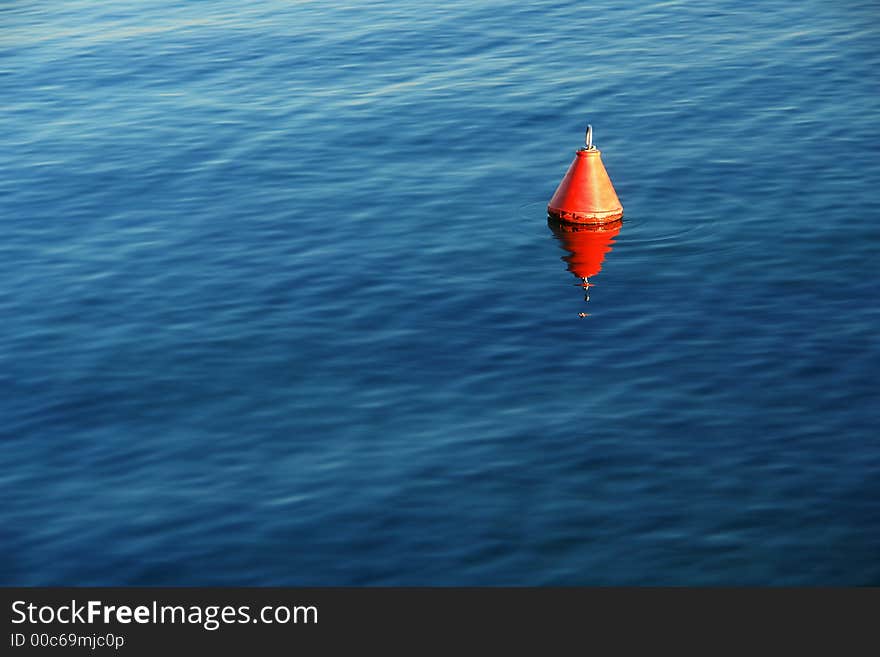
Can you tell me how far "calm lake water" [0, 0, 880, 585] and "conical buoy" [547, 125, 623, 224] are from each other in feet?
1.58

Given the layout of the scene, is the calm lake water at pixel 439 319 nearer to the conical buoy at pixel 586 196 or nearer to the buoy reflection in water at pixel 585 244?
the buoy reflection in water at pixel 585 244

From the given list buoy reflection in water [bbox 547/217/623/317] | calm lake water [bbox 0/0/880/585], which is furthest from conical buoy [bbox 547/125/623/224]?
calm lake water [bbox 0/0/880/585]

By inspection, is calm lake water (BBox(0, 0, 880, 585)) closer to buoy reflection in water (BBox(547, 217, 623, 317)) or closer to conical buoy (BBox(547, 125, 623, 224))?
buoy reflection in water (BBox(547, 217, 623, 317))

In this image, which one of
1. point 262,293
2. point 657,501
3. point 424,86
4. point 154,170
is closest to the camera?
point 657,501

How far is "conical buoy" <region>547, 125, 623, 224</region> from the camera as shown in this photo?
71.2 feet

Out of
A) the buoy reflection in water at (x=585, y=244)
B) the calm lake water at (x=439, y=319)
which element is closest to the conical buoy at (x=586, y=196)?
the buoy reflection in water at (x=585, y=244)

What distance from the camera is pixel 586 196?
2202cm

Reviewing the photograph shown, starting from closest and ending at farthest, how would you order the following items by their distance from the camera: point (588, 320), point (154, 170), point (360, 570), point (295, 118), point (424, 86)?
1. point (360, 570)
2. point (588, 320)
3. point (154, 170)
4. point (295, 118)
5. point (424, 86)

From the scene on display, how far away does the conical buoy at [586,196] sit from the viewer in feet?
71.2

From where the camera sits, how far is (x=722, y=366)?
17156mm

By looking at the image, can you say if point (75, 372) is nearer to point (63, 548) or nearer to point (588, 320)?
point (63, 548)

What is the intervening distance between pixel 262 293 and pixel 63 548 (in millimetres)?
7041

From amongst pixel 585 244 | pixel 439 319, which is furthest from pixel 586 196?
pixel 439 319

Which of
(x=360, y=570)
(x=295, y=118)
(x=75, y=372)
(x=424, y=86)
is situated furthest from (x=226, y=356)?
(x=424, y=86)
